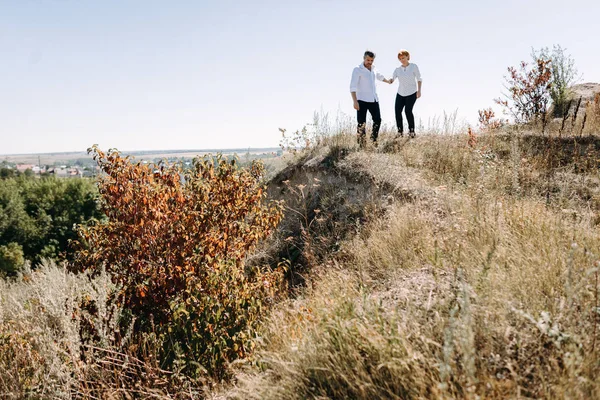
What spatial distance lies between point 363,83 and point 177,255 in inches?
220

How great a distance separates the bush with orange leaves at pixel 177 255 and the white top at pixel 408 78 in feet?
17.1

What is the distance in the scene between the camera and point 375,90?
824cm

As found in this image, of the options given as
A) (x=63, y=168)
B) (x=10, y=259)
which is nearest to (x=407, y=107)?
(x=10, y=259)

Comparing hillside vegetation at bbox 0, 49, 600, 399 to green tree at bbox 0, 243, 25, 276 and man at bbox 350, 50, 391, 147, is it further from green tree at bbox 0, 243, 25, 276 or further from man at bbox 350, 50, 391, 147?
green tree at bbox 0, 243, 25, 276

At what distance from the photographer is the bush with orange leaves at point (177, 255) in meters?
3.73

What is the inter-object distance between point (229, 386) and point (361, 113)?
643cm

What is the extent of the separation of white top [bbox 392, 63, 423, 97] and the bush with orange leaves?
522 centimetres

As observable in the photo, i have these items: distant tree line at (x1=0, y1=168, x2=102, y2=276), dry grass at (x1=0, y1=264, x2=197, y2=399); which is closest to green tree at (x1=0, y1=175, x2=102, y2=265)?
distant tree line at (x1=0, y1=168, x2=102, y2=276)

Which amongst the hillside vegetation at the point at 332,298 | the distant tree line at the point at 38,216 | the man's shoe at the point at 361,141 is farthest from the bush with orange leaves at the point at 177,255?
the distant tree line at the point at 38,216

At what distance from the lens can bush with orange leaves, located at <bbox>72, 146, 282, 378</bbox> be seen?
3730mm

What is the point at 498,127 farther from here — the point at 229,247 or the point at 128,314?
the point at 128,314

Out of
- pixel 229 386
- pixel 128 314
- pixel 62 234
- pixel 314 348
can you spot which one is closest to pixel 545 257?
pixel 314 348

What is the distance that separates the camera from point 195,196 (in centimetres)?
433

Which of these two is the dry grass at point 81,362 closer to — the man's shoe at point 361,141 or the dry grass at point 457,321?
the dry grass at point 457,321
